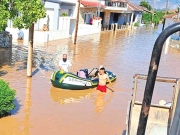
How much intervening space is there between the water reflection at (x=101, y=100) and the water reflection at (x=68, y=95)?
0.36 meters

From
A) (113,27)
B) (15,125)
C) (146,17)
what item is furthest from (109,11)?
(15,125)

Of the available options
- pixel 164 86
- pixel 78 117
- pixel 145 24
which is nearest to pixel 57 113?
pixel 78 117

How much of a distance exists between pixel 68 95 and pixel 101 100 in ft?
4.16

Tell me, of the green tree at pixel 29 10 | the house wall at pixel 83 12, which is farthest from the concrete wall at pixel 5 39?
the house wall at pixel 83 12

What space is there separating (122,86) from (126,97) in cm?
152

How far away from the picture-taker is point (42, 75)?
13.5 m

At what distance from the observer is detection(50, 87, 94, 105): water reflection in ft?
34.6

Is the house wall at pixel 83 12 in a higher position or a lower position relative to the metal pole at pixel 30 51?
higher

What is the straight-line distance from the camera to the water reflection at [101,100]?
10.2 m

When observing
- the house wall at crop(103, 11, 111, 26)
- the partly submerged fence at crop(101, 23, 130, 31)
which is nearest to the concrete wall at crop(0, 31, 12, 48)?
the partly submerged fence at crop(101, 23, 130, 31)

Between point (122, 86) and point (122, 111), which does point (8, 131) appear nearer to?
point (122, 111)

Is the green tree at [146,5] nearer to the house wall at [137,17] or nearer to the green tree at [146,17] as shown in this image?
the green tree at [146,17]

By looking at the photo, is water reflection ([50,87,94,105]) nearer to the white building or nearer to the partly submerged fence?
the white building

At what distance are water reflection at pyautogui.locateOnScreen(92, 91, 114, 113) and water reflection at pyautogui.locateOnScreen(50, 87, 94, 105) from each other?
359 millimetres
